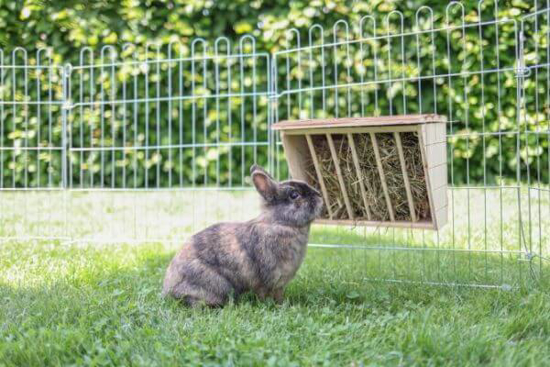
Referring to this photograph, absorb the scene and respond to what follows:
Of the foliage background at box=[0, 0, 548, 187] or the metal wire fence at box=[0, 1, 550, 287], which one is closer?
the metal wire fence at box=[0, 1, 550, 287]

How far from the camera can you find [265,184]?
4082 millimetres

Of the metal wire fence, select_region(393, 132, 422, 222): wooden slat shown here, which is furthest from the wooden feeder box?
the metal wire fence

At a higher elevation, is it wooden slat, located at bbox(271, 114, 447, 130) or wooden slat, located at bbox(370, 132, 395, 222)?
wooden slat, located at bbox(271, 114, 447, 130)

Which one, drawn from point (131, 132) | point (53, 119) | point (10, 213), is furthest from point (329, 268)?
point (53, 119)

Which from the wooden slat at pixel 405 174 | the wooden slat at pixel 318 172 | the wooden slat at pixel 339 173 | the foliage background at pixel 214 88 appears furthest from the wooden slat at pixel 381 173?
the foliage background at pixel 214 88

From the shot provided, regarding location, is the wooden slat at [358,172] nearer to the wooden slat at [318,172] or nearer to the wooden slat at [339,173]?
the wooden slat at [339,173]

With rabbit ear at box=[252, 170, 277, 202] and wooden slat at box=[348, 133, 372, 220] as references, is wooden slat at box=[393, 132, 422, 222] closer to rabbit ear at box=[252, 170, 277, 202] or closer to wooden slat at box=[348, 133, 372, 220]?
wooden slat at box=[348, 133, 372, 220]

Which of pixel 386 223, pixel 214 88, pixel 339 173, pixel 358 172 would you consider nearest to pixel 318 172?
pixel 339 173

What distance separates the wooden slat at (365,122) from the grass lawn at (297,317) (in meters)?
1.05

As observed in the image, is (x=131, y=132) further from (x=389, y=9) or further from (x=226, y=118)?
(x=389, y=9)

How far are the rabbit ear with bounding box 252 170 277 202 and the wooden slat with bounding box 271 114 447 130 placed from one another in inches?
16.6

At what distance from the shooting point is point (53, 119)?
9469 millimetres

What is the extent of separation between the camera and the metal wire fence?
6008 millimetres

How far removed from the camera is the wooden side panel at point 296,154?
4.48 metres
